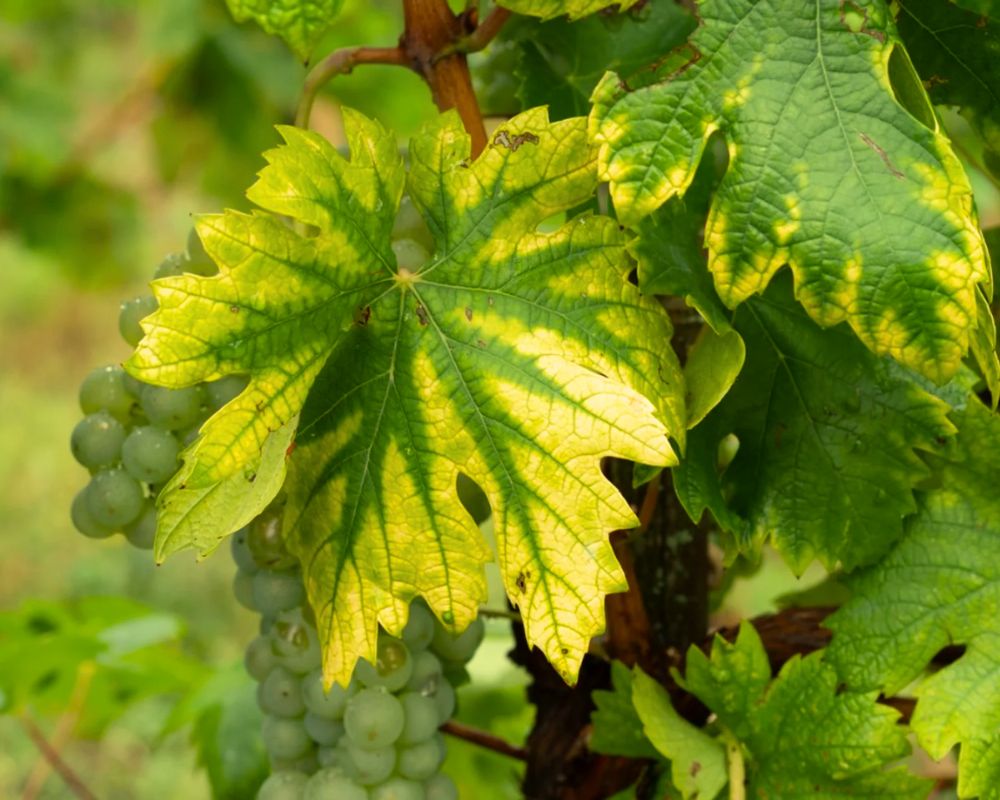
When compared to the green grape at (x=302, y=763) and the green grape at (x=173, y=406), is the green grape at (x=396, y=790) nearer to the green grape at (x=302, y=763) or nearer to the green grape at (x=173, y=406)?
the green grape at (x=302, y=763)

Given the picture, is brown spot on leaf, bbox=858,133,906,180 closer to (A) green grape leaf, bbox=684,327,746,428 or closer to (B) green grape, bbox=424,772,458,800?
(A) green grape leaf, bbox=684,327,746,428

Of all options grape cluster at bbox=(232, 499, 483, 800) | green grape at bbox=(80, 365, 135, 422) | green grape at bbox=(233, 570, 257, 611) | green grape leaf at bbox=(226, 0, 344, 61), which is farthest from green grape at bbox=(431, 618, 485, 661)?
green grape leaf at bbox=(226, 0, 344, 61)

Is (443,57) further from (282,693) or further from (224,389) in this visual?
(282,693)

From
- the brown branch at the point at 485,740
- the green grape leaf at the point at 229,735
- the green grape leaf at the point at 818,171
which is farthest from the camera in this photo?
the green grape leaf at the point at 229,735

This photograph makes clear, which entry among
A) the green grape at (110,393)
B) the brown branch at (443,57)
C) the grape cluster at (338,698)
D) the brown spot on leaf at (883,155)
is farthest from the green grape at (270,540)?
the brown spot on leaf at (883,155)

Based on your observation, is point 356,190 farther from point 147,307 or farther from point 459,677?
point 459,677

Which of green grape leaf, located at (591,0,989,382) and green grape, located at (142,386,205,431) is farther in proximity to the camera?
green grape, located at (142,386,205,431)

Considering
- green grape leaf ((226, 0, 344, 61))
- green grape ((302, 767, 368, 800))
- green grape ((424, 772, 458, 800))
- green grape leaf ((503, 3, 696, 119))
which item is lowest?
green grape ((424, 772, 458, 800))
